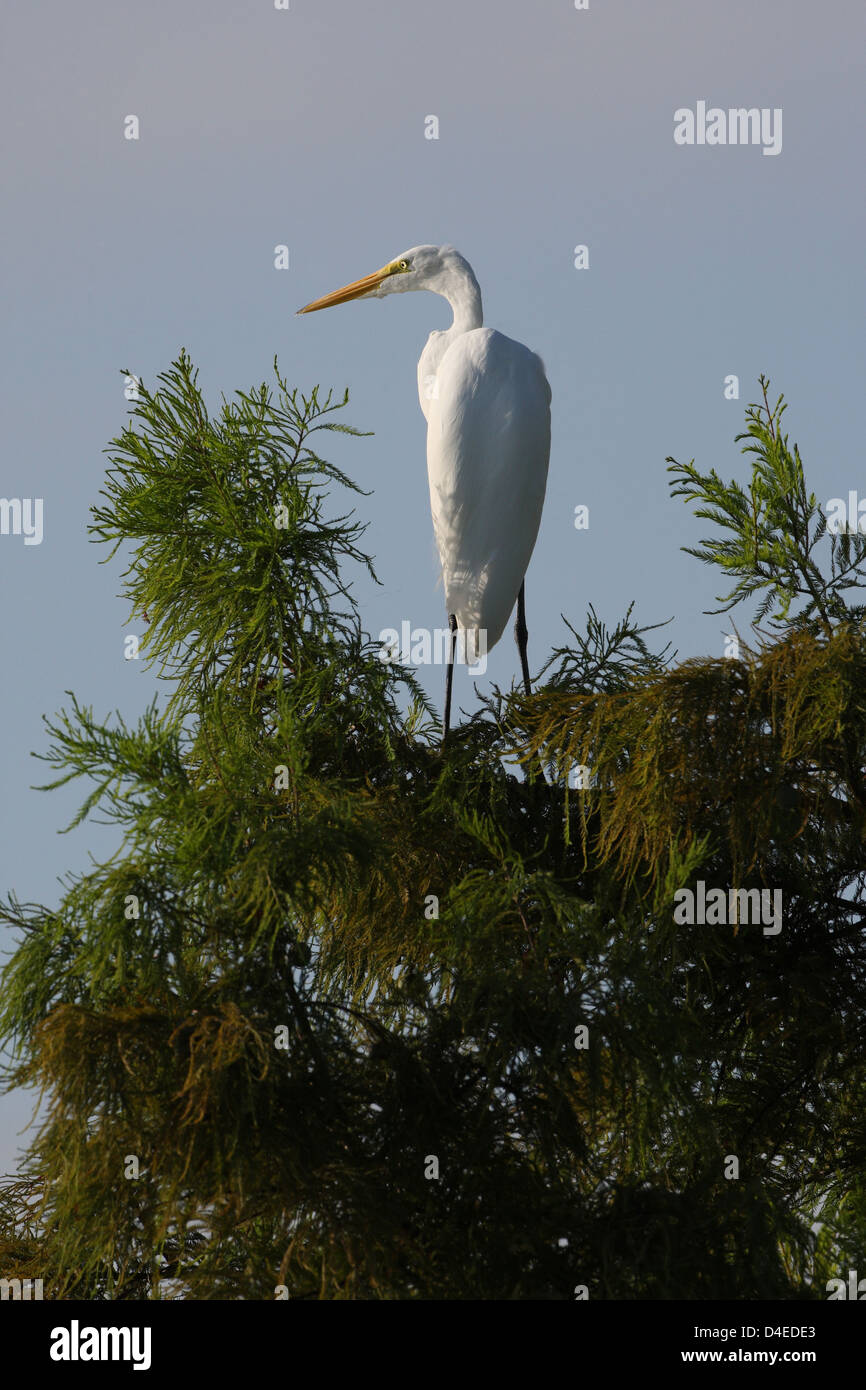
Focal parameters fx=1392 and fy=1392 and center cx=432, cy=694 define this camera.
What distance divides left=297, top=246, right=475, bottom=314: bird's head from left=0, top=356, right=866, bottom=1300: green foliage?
1838 millimetres

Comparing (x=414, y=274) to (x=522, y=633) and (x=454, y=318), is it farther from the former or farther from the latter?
(x=522, y=633)

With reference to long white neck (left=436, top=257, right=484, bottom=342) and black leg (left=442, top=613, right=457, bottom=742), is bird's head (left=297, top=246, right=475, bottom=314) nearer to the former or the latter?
long white neck (left=436, top=257, right=484, bottom=342)

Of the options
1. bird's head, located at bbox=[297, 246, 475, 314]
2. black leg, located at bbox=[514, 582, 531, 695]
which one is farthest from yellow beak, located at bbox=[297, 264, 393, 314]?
black leg, located at bbox=[514, 582, 531, 695]


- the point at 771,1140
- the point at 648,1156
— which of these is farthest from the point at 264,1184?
the point at 771,1140

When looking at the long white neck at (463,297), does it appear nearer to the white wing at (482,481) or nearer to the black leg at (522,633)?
the white wing at (482,481)

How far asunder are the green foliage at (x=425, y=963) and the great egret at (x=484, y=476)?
43.7 inches

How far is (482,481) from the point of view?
16.5 ft

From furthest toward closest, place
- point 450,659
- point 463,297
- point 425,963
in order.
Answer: point 463,297 < point 450,659 < point 425,963

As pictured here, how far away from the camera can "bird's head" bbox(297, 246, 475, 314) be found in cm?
540

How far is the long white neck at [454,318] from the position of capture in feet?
17.5

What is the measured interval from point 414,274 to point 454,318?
0.27 meters

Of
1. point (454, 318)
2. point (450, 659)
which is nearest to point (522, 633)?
point (450, 659)

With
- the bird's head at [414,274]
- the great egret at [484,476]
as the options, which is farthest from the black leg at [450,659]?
the bird's head at [414,274]

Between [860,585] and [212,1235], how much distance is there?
2165mm
